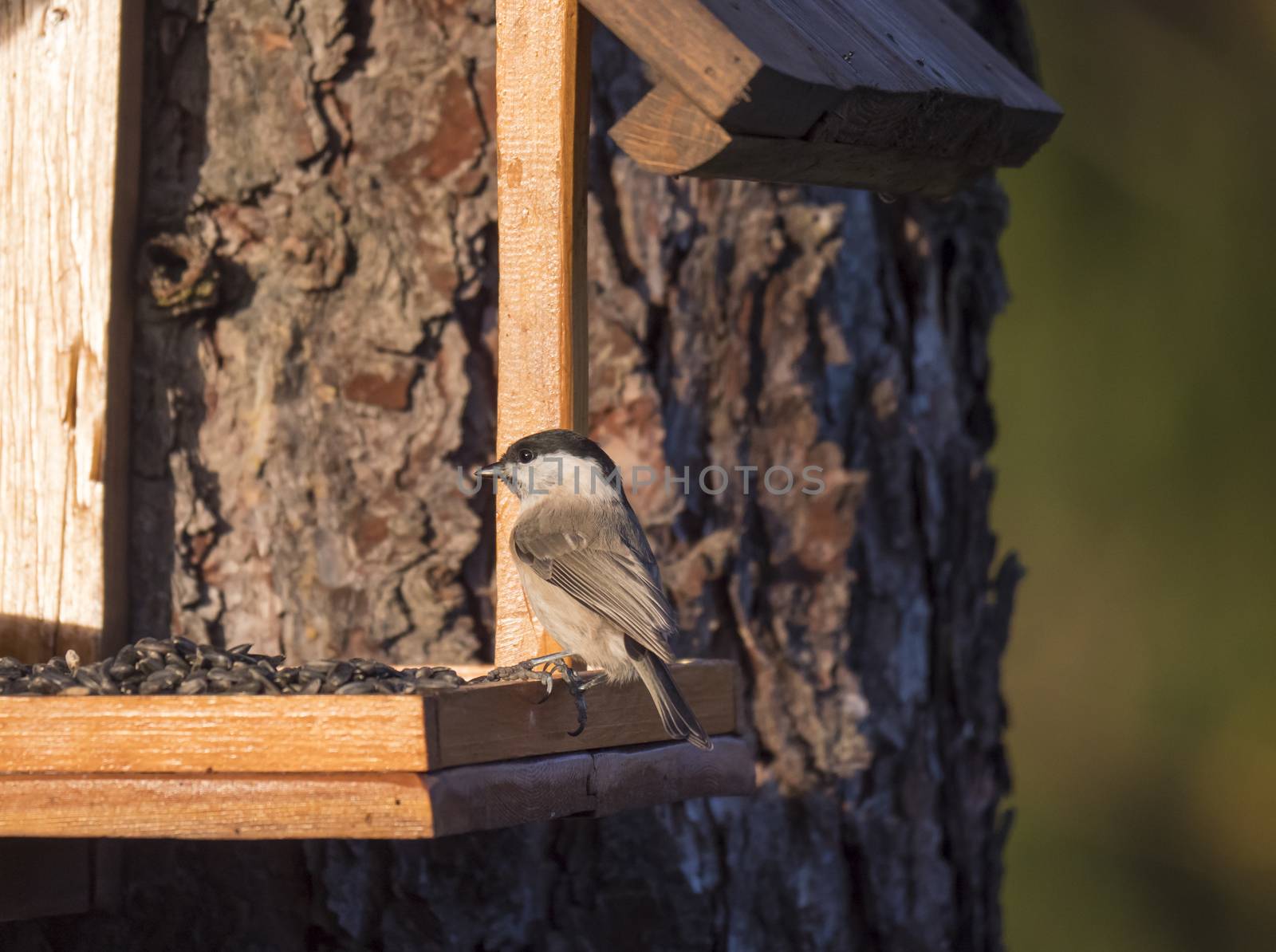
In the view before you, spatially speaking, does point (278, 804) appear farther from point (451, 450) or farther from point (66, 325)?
point (66, 325)

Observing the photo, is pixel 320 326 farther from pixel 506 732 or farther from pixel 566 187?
pixel 506 732

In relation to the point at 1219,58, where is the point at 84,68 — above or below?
below

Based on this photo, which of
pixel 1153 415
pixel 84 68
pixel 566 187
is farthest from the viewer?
pixel 1153 415

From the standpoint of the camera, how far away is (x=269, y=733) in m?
1.93

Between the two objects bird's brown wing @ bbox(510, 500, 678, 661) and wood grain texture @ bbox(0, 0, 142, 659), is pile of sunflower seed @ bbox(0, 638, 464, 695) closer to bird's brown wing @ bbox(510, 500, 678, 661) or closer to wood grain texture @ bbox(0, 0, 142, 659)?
bird's brown wing @ bbox(510, 500, 678, 661)

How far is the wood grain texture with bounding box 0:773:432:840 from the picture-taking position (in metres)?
1.87

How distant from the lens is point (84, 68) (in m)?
2.96

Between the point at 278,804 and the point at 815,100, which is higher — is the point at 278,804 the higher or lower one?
the lower one

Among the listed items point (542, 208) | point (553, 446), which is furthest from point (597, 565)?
point (542, 208)

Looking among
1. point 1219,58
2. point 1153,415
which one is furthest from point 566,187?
point 1219,58

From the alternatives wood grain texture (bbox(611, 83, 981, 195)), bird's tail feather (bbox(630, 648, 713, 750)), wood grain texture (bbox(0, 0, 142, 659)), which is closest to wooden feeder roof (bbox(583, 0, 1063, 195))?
wood grain texture (bbox(611, 83, 981, 195))

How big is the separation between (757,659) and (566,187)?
3.79 ft

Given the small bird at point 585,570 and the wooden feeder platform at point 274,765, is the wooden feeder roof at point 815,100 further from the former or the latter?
the wooden feeder platform at point 274,765

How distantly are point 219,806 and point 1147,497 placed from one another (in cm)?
428
